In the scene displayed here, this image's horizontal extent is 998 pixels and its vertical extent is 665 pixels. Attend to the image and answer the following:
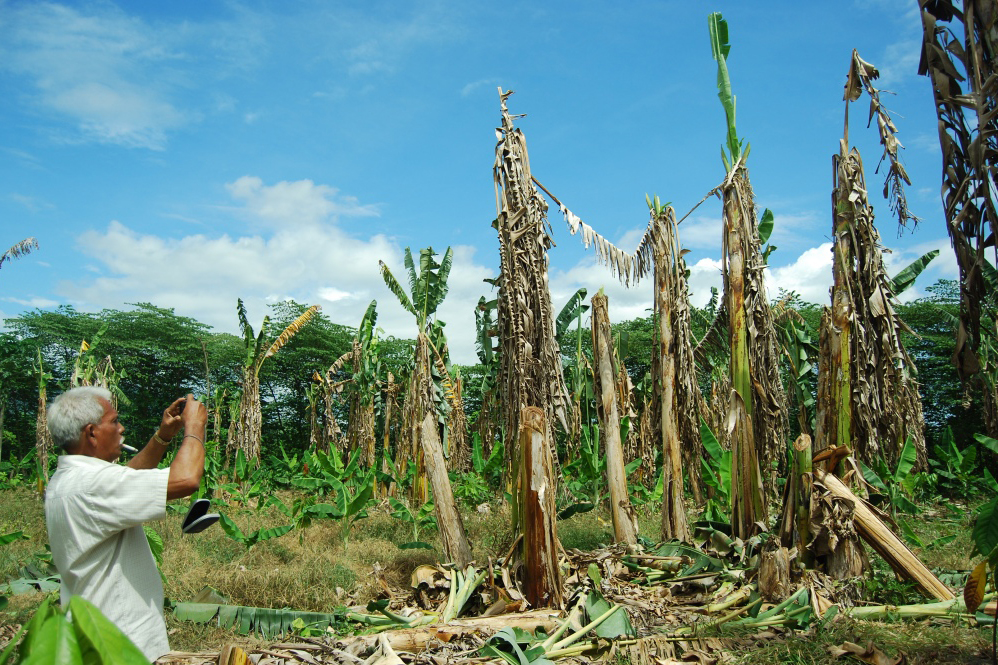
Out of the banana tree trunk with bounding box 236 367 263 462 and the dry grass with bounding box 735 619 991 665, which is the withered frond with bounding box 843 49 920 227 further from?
the banana tree trunk with bounding box 236 367 263 462

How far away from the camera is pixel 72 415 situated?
240 centimetres

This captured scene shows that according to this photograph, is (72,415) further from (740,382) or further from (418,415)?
(418,415)

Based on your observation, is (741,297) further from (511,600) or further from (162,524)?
(162,524)

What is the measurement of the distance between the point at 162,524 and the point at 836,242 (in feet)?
29.2

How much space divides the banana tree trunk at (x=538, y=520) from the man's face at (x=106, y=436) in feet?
10.3

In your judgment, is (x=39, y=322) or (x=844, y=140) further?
(x=39, y=322)

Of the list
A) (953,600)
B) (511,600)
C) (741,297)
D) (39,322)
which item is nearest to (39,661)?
(511,600)

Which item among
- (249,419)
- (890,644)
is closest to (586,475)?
(890,644)

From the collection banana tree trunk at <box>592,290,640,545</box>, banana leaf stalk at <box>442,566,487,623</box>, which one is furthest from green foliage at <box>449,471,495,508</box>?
banana leaf stalk at <box>442,566,487,623</box>

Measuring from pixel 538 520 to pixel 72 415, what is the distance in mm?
3422

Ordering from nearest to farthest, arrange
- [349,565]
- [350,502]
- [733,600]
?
1. [733,600]
2. [349,565]
3. [350,502]

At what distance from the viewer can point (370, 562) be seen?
7.08 meters

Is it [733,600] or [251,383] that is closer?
[733,600]

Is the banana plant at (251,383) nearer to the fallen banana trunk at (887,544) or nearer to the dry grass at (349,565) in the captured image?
the dry grass at (349,565)
